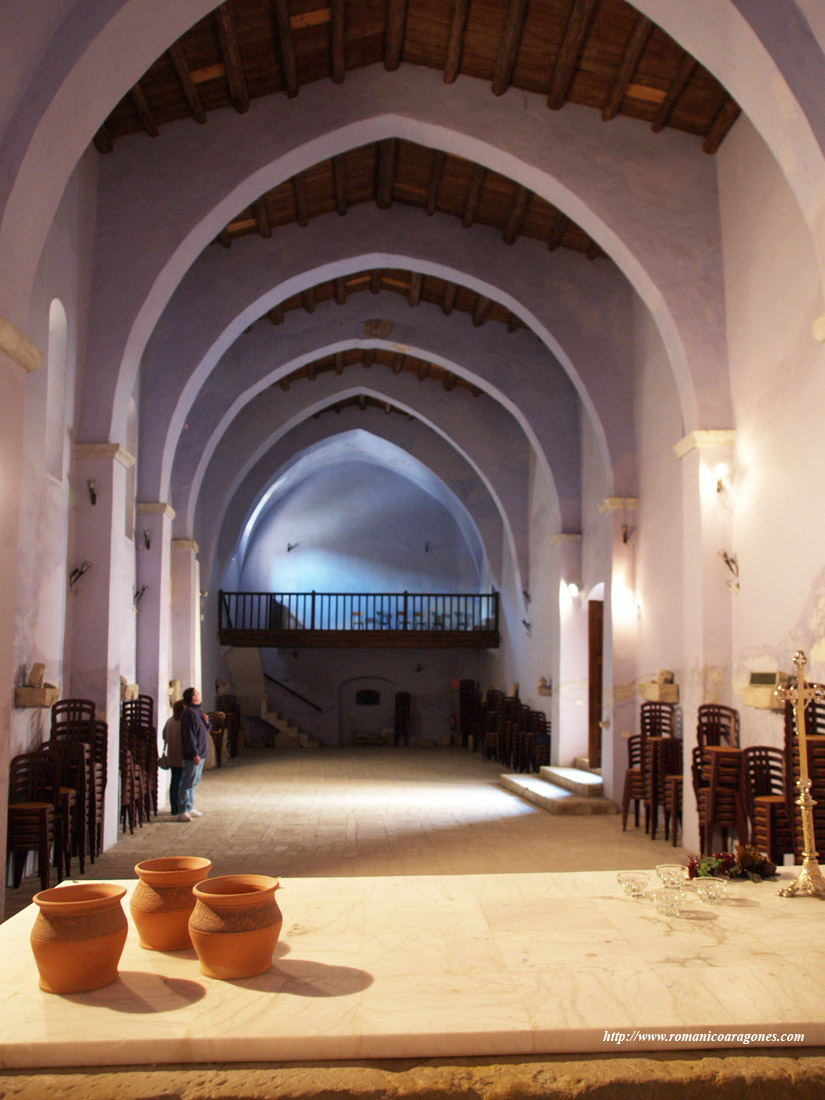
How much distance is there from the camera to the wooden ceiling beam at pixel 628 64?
806cm

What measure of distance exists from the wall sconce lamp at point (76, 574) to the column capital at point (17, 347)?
343 centimetres

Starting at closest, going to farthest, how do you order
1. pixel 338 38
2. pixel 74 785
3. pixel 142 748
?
pixel 74 785
pixel 338 38
pixel 142 748

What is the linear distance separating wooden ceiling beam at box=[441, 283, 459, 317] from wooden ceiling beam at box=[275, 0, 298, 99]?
5.63 meters

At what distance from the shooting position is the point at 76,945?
262 cm

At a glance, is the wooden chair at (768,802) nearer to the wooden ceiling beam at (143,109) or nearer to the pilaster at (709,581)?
the pilaster at (709,581)

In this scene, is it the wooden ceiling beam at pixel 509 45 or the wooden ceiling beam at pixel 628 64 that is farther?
the wooden ceiling beam at pixel 509 45

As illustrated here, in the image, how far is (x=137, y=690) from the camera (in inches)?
454

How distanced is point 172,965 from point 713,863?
2.33 metres

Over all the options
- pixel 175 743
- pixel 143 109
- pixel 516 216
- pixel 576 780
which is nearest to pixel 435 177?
pixel 516 216

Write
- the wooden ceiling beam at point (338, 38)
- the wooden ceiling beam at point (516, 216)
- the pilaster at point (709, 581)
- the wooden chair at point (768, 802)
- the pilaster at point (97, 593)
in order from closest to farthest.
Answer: the wooden chair at point (768, 802), the wooden ceiling beam at point (338, 38), the pilaster at point (709, 581), the pilaster at point (97, 593), the wooden ceiling beam at point (516, 216)

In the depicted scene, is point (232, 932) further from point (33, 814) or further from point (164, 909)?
point (33, 814)

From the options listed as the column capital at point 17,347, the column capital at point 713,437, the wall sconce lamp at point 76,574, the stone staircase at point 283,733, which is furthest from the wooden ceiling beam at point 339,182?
the stone staircase at point 283,733

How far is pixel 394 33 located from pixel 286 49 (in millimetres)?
1154

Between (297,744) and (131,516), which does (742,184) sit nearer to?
(131,516)
